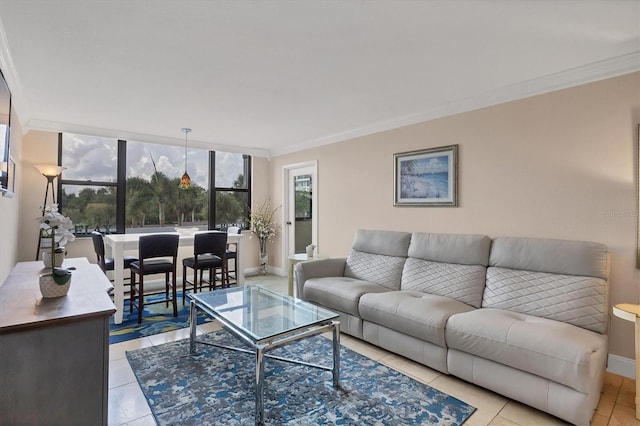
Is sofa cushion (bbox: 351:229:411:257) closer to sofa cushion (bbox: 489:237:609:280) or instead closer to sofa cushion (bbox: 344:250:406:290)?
sofa cushion (bbox: 344:250:406:290)

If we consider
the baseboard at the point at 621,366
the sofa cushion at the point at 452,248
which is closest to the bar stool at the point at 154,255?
the sofa cushion at the point at 452,248

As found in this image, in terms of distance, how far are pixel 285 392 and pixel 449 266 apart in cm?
192

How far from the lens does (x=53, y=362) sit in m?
1.42

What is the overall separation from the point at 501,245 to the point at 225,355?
8.65ft

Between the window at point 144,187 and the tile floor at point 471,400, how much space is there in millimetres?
2682

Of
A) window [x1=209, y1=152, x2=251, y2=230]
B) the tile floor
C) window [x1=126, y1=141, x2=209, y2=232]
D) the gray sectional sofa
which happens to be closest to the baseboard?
the tile floor

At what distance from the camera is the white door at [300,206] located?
5469 mm

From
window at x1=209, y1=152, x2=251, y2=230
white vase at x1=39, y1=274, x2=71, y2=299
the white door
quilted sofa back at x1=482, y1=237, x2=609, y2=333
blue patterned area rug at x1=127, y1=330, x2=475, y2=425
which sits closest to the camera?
white vase at x1=39, y1=274, x2=71, y2=299

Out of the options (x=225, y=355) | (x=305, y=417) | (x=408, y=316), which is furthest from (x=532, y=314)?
(x=225, y=355)

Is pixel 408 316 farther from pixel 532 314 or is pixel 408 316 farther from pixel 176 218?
pixel 176 218

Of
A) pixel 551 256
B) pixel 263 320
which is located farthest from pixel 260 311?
pixel 551 256

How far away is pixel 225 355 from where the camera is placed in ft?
9.29

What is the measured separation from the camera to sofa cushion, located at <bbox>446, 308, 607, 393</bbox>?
1.90 m

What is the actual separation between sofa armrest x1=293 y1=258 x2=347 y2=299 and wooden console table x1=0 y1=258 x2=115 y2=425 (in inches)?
88.9
